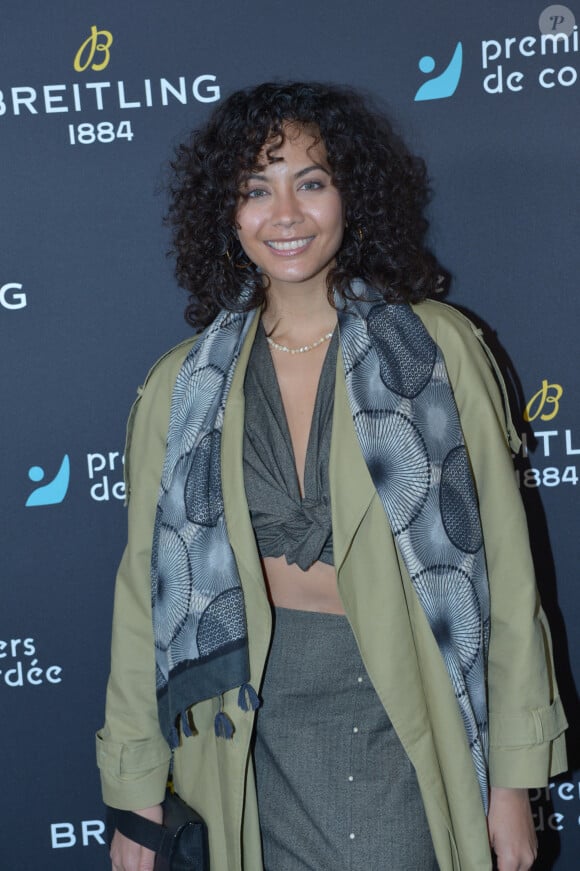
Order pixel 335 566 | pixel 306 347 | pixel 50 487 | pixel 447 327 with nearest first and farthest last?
pixel 335 566
pixel 447 327
pixel 306 347
pixel 50 487

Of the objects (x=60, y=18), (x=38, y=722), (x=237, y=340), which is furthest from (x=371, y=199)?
(x=38, y=722)

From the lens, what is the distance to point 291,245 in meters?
1.72

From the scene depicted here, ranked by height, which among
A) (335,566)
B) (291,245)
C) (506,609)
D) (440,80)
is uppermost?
A: (440,80)

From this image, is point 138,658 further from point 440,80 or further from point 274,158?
point 440,80

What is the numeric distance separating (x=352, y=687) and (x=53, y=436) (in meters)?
1.01

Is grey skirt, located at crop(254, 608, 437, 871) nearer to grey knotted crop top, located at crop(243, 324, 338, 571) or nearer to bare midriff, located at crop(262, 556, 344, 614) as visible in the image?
bare midriff, located at crop(262, 556, 344, 614)

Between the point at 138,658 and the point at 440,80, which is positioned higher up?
the point at 440,80

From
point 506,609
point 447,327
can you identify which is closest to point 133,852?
point 506,609

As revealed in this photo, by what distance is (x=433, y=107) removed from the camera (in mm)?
2154

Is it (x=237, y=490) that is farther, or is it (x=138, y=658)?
(x=138, y=658)

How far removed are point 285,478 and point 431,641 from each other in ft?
1.20

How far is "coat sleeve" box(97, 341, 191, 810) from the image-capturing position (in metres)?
1.84

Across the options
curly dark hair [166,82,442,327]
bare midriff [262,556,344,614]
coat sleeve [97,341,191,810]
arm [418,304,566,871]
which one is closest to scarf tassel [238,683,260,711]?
bare midriff [262,556,344,614]

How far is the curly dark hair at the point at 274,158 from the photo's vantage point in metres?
1.77
